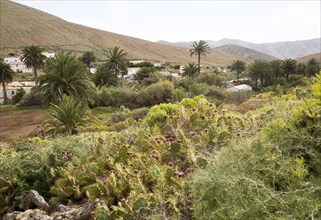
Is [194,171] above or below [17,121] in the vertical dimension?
above

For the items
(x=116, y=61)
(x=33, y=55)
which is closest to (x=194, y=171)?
(x=116, y=61)

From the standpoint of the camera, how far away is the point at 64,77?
84.5 feet

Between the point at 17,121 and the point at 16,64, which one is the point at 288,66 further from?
the point at 16,64

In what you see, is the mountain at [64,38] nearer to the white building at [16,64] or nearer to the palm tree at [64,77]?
→ the white building at [16,64]

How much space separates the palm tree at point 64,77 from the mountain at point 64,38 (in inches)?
3129

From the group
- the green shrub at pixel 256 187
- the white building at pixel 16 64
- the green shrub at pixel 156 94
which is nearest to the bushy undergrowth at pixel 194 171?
the green shrub at pixel 256 187

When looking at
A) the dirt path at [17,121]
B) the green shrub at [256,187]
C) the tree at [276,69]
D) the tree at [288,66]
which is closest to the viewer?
the green shrub at [256,187]

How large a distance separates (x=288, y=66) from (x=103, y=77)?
107ft

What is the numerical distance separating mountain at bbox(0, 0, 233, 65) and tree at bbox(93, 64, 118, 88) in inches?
2305

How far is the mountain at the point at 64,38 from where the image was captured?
112375 mm

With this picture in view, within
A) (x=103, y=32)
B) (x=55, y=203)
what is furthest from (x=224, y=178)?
(x=103, y=32)

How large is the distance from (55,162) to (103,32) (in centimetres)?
14718

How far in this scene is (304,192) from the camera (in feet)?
10.5

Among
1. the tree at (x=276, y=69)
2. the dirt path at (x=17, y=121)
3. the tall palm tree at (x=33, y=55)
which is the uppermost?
the tall palm tree at (x=33, y=55)
